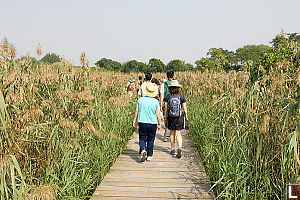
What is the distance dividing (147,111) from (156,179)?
50.7 inches

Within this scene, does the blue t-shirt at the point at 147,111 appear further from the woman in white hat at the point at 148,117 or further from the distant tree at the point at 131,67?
the distant tree at the point at 131,67

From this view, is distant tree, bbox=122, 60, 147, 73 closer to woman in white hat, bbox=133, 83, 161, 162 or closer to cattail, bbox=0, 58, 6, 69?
woman in white hat, bbox=133, 83, 161, 162

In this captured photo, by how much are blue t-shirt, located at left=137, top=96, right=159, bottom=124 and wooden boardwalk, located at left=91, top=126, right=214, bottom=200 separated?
0.79 metres

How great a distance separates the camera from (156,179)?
3.84 meters

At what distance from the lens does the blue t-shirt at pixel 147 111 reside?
4.60m

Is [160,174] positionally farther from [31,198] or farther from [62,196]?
[31,198]

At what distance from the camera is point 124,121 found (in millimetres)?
6070

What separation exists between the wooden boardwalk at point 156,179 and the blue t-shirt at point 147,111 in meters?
0.79

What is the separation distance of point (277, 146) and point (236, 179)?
0.59 metres

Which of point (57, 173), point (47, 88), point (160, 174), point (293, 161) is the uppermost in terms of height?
point (47, 88)

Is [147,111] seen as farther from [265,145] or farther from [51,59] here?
[265,145]

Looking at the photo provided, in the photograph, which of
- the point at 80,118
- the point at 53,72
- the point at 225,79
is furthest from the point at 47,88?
the point at 225,79

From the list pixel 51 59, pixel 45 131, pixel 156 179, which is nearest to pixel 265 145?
pixel 156 179

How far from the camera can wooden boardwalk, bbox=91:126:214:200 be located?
10.9 ft
